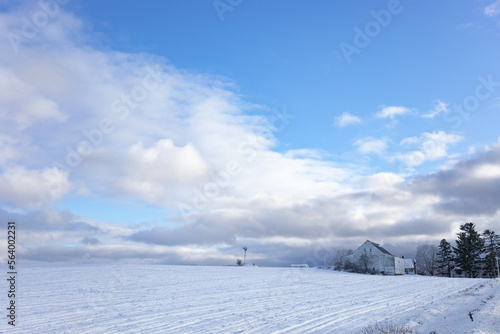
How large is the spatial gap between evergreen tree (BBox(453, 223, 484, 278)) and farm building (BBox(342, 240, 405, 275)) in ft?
63.6

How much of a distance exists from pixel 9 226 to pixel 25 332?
19.1 ft

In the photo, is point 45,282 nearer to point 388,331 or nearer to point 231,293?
point 231,293

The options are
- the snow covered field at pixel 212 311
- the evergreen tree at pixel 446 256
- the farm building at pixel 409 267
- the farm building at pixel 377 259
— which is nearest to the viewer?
the snow covered field at pixel 212 311

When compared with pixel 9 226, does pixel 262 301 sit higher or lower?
lower

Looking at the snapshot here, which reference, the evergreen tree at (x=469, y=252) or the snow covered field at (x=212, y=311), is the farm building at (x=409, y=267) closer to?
the evergreen tree at (x=469, y=252)

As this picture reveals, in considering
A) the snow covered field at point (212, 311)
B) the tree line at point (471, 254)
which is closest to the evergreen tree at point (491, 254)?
the tree line at point (471, 254)

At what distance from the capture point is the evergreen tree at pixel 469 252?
98375mm

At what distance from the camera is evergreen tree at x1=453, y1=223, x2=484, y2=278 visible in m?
98.4

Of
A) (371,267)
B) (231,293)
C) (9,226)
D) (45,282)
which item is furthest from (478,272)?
(9,226)

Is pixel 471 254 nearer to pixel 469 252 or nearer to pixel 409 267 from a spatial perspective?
pixel 469 252

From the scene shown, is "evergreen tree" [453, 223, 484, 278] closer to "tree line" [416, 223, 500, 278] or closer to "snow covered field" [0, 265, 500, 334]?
"tree line" [416, 223, 500, 278]

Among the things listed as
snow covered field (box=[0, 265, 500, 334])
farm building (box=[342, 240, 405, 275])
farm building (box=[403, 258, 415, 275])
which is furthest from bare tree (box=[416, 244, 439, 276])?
snow covered field (box=[0, 265, 500, 334])

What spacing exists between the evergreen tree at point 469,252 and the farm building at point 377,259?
19.4m

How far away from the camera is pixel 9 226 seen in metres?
19.5
